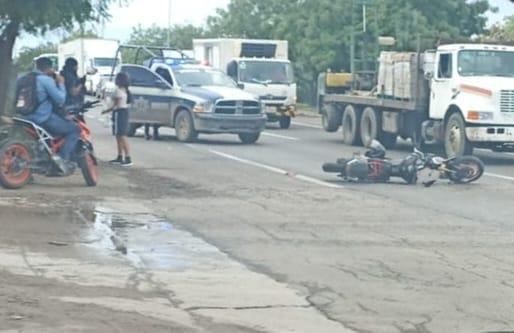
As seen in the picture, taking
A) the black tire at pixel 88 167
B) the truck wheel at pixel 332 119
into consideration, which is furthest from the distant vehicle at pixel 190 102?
the black tire at pixel 88 167

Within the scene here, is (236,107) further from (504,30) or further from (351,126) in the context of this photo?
(504,30)

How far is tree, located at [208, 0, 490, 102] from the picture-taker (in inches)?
2090

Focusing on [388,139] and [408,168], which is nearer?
[408,168]

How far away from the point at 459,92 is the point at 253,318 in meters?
18.3

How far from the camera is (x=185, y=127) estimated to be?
31.2 metres

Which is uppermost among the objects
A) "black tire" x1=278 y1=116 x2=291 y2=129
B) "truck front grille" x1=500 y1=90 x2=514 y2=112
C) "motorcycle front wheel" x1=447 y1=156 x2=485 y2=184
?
"truck front grille" x1=500 y1=90 x2=514 y2=112

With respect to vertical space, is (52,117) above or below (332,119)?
above

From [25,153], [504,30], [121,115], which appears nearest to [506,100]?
[121,115]

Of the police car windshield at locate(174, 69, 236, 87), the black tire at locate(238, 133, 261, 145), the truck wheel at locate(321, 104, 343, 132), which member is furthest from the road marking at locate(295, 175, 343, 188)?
the truck wheel at locate(321, 104, 343, 132)

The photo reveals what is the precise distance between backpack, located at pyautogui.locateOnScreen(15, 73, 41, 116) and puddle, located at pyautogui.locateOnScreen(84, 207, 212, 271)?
2446 millimetres

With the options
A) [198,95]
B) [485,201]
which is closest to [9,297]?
[485,201]

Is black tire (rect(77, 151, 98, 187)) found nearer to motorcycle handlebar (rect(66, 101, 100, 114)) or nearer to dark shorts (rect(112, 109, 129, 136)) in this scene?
motorcycle handlebar (rect(66, 101, 100, 114))

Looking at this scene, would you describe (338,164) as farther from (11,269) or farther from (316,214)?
(11,269)

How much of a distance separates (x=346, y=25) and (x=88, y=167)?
126 ft
